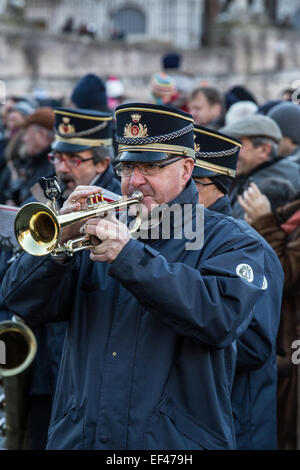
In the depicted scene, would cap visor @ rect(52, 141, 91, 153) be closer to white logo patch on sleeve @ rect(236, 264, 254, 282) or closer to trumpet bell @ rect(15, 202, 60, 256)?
trumpet bell @ rect(15, 202, 60, 256)

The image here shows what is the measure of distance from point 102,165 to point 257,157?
46.9 inches

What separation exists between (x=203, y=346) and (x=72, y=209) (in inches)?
28.3

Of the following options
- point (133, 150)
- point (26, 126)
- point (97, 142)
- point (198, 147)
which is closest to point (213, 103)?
point (26, 126)

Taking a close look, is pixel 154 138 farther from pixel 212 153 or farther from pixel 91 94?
pixel 91 94

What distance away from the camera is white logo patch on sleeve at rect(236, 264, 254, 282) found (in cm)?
299

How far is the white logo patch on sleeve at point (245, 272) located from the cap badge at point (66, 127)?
235 centimetres

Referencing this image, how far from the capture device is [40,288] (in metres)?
3.18

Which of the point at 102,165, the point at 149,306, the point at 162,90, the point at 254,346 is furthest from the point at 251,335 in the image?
the point at 162,90

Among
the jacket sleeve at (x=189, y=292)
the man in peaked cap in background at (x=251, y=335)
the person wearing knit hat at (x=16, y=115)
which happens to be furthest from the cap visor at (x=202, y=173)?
the person wearing knit hat at (x=16, y=115)

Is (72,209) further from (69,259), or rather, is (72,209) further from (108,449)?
(108,449)

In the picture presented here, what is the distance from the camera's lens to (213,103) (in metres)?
8.18

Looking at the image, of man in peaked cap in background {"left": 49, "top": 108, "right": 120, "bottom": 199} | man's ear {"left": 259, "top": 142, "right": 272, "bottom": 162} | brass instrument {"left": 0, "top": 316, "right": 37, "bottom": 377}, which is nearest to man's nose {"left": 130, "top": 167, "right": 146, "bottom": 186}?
brass instrument {"left": 0, "top": 316, "right": 37, "bottom": 377}

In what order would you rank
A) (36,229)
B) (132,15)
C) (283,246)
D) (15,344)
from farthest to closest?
(132,15)
(283,246)
(15,344)
(36,229)

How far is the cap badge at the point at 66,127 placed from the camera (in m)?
5.07
